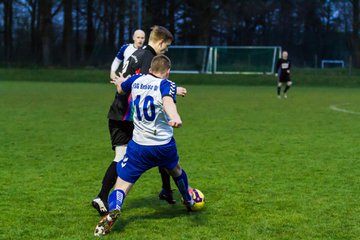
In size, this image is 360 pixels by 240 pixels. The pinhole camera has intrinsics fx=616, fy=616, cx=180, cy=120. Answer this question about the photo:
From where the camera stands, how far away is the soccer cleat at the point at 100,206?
224 inches

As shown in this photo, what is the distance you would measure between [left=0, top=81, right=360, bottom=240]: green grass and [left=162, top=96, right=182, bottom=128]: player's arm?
983 millimetres

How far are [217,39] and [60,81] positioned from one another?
26.3 meters

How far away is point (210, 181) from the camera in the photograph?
24.6 feet

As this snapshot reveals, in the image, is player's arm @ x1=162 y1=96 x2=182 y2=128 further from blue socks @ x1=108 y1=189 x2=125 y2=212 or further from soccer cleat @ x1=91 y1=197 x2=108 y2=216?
soccer cleat @ x1=91 y1=197 x2=108 y2=216

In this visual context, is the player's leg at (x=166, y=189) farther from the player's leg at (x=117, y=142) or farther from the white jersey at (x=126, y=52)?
the white jersey at (x=126, y=52)

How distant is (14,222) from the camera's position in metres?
5.50

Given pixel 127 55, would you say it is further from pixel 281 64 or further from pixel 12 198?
pixel 281 64

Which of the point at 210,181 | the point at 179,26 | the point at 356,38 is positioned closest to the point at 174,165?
the point at 210,181

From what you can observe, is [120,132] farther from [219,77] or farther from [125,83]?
[219,77]

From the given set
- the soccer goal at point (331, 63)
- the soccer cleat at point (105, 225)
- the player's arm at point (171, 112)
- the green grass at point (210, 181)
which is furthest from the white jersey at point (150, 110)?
the soccer goal at point (331, 63)

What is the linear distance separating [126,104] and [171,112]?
101 cm

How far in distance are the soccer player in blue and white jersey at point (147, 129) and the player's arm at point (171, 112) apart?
2 centimetres

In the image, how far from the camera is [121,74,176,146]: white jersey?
5.16 meters

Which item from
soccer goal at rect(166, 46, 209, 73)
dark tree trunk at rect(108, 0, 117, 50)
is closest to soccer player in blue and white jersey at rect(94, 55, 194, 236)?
soccer goal at rect(166, 46, 209, 73)
